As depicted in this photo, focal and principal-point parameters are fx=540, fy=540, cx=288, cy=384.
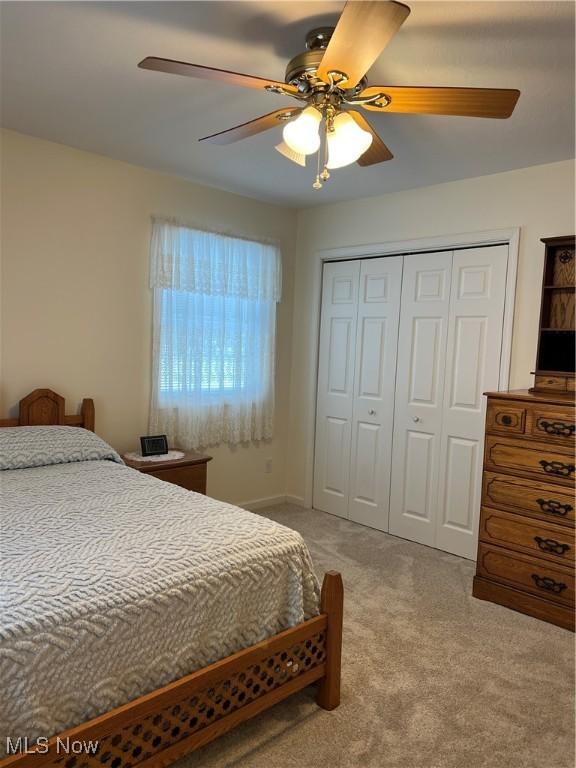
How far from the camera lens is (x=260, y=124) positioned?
6.56 feet

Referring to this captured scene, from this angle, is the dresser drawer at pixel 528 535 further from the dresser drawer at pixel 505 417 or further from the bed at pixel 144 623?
the bed at pixel 144 623

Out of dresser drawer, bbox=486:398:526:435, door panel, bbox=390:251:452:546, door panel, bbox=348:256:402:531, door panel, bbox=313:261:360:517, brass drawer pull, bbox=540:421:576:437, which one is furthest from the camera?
door panel, bbox=313:261:360:517

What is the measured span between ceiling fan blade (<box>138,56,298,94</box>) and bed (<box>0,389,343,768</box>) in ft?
4.81

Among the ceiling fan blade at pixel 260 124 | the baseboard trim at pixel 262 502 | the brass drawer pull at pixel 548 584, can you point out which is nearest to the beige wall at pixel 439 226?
the baseboard trim at pixel 262 502

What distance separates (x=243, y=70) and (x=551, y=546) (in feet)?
8.38

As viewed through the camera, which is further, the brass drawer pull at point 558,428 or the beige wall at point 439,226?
A: the beige wall at point 439,226

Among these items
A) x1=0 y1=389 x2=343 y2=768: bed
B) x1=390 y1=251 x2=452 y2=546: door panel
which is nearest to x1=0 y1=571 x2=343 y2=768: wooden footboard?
x1=0 y1=389 x2=343 y2=768: bed

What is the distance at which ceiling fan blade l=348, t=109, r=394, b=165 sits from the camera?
190 cm

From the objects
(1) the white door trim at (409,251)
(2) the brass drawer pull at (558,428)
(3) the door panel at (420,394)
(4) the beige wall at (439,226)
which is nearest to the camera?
(2) the brass drawer pull at (558,428)

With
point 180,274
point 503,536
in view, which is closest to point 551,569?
point 503,536

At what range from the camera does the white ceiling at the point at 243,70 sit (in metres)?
1.74

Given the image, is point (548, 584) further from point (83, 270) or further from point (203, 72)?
point (83, 270)

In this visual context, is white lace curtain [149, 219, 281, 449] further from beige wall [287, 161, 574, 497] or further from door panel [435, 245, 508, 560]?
door panel [435, 245, 508, 560]

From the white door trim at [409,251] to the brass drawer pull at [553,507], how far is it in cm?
84
